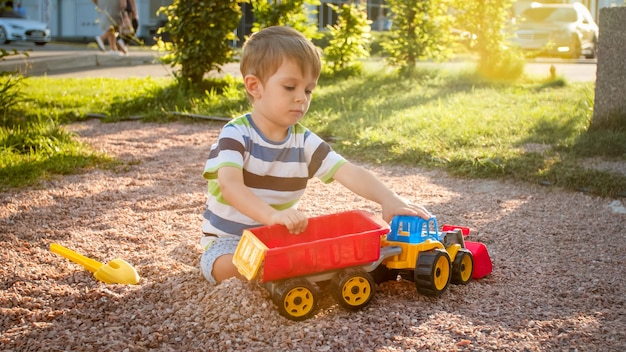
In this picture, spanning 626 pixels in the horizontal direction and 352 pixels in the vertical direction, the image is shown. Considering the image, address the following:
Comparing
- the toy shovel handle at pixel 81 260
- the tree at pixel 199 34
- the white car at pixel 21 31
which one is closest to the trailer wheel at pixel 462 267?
the toy shovel handle at pixel 81 260

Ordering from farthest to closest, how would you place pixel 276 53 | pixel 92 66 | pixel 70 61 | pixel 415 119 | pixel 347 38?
pixel 92 66, pixel 70 61, pixel 347 38, pixel 415 119, pixel 276 53

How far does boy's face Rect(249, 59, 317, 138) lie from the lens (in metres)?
2.85

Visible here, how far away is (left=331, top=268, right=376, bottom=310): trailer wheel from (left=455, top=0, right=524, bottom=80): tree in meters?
9.39

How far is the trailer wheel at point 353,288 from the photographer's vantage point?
8.57 ft

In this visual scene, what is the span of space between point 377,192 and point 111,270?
3.77 feet

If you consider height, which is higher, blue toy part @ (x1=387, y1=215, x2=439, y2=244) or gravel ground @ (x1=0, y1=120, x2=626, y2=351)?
blue toy part @ (x1=387, y1=215, x2=439, y2=244)

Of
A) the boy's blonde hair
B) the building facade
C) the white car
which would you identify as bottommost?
the boy's blonde hair

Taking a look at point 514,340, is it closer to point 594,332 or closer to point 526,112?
point 594,332

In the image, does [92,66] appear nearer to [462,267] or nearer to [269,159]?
[269,159]

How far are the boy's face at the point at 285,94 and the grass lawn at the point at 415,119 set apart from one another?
8.21 ft

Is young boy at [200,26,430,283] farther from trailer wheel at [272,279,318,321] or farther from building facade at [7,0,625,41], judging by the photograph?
building facade at [7,0,625,41]

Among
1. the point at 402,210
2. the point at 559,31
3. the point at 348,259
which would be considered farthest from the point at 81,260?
the point at 559,31

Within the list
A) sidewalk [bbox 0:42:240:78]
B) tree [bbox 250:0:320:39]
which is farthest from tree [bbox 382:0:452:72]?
sidewalk [bbox 0:42:240:78]

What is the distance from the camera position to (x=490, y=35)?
37.2 ft
